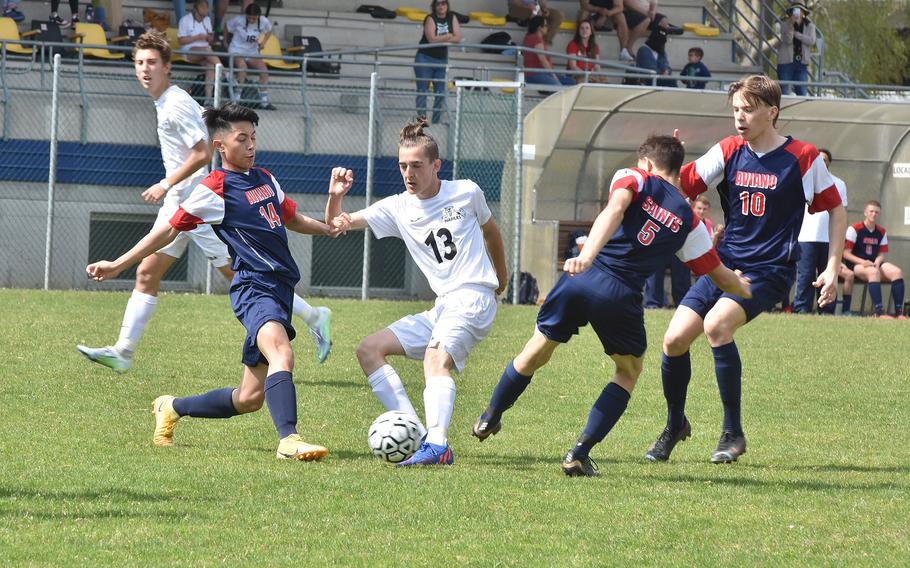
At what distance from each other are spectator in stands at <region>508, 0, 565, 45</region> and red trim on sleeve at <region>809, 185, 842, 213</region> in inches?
675

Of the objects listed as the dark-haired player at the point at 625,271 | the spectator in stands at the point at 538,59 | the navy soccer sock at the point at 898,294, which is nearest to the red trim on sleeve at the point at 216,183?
the dark-haired player at the point at 625,271

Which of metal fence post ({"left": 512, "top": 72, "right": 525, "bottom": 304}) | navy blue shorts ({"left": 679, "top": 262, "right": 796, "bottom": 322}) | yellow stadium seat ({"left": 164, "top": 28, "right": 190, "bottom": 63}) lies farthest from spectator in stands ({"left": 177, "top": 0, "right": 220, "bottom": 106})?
navy blue shorts ({"left": 679, "top": 262, "right": 796, "bottom": 322})

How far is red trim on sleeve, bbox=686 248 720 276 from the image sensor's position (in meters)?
6.39

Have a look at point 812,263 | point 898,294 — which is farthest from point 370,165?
point 898,294

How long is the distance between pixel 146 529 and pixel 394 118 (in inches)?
592

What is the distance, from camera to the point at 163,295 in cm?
1684

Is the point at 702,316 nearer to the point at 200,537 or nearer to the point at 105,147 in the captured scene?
the point at 200,537

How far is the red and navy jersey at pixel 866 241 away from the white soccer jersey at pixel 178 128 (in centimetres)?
1177

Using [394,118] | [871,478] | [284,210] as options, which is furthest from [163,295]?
[871,478]

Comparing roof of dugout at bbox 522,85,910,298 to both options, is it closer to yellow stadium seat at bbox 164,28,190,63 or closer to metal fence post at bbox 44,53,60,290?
yellow stadium seat at bbox 164,28,190,63

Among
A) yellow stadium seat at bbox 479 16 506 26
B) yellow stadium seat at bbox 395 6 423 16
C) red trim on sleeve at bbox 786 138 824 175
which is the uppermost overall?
yellow stadium seat at bbox 395 6 423 16

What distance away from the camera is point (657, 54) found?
24.2 metres

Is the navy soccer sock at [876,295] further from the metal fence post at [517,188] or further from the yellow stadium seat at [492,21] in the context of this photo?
the yellow stadium seat at [492,21]

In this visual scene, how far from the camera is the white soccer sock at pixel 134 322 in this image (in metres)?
8.83
